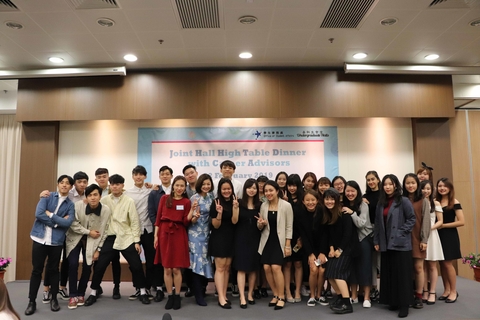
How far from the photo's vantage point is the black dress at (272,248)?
4.02m

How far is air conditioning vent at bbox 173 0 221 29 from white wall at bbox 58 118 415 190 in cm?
190

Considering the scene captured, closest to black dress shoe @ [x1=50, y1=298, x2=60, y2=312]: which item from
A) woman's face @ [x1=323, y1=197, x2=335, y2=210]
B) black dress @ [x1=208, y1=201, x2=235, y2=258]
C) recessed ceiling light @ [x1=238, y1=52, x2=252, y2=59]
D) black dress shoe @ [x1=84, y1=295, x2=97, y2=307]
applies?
black dress shoe @ [x1=84, y1=295, x2=97, y2=307]

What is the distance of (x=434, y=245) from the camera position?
13.6ft

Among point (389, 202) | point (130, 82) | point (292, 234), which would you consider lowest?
point (292, 234)

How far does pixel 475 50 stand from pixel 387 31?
5.45 ft

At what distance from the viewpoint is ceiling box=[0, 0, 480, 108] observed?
4117mm

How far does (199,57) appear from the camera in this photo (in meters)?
5.51

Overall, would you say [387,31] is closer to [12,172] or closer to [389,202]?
[389,202]

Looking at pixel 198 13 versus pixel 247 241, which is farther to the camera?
pixel 198 13

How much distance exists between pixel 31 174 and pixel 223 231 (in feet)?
12.2

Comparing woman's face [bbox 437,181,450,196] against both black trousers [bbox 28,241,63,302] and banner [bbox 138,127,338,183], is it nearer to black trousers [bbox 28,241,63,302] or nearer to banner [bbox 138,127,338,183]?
banner [bbox 138,127,338,183]

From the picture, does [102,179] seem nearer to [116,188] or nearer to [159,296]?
[116,188]

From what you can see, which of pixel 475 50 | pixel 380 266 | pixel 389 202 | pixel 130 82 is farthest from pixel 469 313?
pixel 130 82

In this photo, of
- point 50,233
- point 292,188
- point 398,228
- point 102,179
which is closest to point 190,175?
point 102,179
